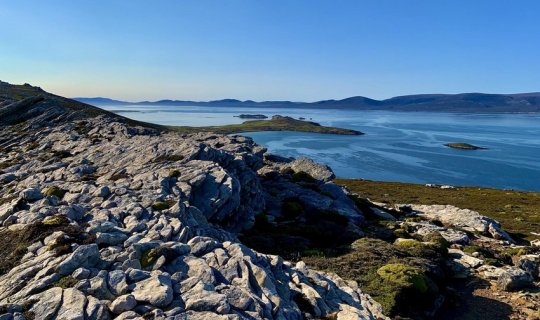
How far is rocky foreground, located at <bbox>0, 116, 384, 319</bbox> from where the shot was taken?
45.4ft

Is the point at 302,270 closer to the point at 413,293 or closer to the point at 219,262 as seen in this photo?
the point at 219,262

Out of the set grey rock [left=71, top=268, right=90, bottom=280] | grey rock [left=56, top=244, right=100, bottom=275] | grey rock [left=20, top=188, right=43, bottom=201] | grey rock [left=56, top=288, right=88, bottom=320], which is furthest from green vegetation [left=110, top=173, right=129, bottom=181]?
grey rock [left=56, top=288, right=88, bottom=320]

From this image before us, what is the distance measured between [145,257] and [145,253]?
33cm

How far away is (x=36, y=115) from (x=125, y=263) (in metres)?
74.2

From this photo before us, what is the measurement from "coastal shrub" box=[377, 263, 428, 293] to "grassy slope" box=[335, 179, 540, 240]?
3152 centimetres

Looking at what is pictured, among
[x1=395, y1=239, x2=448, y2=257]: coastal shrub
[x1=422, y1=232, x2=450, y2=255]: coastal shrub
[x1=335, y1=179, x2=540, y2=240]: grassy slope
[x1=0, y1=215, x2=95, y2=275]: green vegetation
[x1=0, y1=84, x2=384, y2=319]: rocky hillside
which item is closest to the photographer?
[x1=0, y1=84, x2=384, y2=319]: rocky hillside

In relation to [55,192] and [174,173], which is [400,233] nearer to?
[174,173]

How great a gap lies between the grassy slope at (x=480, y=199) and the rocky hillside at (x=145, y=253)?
3501cm

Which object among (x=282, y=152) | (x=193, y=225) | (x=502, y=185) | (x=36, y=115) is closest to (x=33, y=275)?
(x=193, y=225)

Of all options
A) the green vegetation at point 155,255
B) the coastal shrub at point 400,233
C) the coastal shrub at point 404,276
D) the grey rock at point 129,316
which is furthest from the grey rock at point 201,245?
the coastal shrub at point 400,233

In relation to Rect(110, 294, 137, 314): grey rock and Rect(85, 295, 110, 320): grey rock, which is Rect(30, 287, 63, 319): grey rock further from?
Rect(110, 294, 137, 314): grey rock

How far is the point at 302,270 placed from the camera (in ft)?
70.6

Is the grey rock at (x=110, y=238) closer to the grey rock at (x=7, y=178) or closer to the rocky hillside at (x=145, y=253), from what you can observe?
the rocky hillside at (x=145, y=253)

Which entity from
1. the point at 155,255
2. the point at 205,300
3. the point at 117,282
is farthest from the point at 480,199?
the point at 117,282
